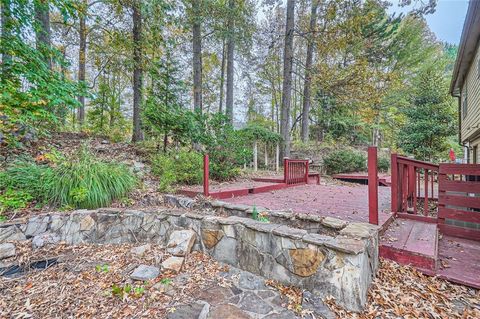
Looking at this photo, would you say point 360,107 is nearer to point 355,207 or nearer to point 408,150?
point 408,150

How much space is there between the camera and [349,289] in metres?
1.95

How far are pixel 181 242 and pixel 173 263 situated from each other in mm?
328

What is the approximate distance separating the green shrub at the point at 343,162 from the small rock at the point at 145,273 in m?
10.3

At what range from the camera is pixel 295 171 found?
22.7ft

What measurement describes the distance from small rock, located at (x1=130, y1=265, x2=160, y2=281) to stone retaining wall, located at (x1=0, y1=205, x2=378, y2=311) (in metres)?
0.57

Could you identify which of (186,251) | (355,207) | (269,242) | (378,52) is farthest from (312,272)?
(378,52)

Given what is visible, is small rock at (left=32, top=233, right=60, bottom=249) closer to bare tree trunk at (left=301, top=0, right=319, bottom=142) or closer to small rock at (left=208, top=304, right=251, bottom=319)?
small rock at (left=208, top=304, right=251, bottom=319)

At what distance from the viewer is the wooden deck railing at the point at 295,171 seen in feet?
21.2

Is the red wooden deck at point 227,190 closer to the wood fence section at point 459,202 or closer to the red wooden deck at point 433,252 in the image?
the red wooden deck at point 433,252

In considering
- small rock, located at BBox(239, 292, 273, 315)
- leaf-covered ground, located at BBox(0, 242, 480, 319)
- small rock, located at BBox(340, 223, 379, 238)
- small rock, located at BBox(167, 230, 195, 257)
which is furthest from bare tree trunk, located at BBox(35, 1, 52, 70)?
small rock, located at BBox(340, 223, 379, 238)

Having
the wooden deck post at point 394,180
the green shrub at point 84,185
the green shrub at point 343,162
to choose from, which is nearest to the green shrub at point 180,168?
the green shrub at point 84,185

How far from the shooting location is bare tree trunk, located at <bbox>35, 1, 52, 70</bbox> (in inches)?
165

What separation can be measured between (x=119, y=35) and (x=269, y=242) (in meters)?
6.71

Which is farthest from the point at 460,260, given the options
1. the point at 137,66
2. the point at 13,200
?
the point at 137,66
